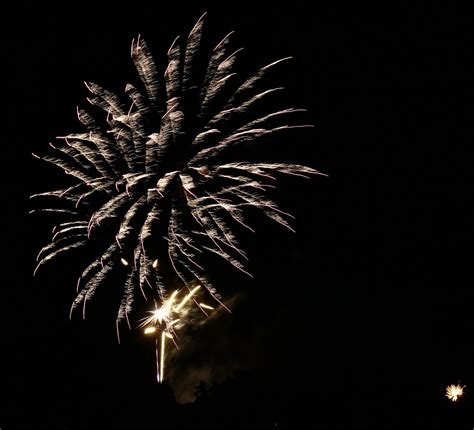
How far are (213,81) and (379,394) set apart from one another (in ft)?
39.0

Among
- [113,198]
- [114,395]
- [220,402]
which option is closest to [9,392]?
[114,395]

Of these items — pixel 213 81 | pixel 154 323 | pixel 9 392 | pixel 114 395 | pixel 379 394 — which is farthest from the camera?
pixel 114 395

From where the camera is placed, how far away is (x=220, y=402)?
15.5 metres

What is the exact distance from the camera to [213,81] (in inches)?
308

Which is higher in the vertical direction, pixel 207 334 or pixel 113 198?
pixel 113 198

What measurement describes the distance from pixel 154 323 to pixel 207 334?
6221 mm

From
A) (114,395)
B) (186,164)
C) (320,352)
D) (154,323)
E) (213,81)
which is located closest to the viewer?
(213,81)

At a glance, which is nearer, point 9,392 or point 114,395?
point 9,392

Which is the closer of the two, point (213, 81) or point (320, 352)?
point (213, 81)

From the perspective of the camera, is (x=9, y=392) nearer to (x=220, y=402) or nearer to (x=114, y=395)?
(x=114, y=395)

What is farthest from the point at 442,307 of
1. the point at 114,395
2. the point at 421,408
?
the point at 114,395

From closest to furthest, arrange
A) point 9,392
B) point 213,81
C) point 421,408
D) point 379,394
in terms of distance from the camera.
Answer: point 213,81, point 421,408, point 379,394, point 9,392

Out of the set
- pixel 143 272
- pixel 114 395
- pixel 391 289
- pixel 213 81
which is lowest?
pixel 114 395

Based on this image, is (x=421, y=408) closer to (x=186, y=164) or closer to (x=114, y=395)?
(x=186, y=164)
